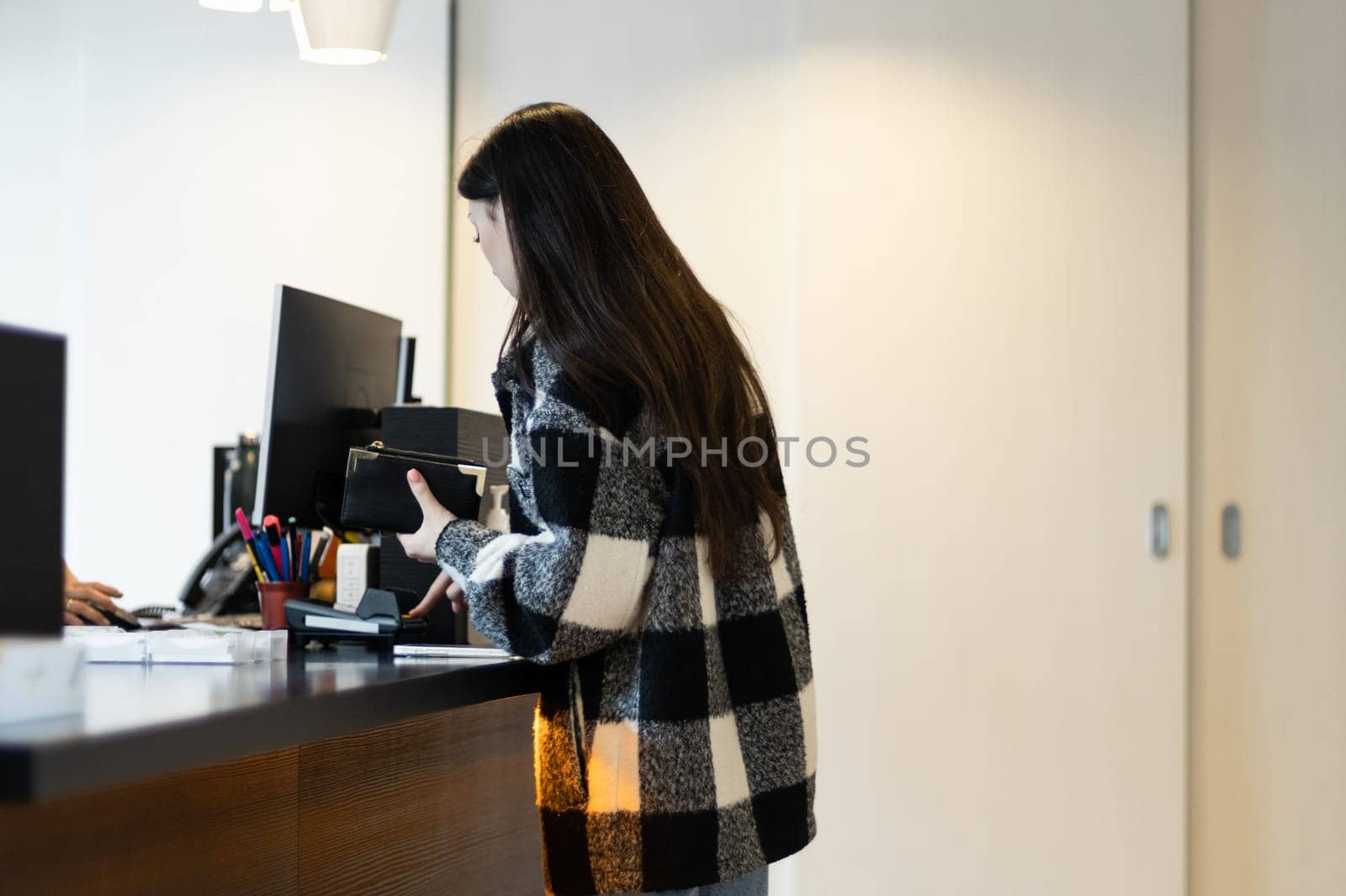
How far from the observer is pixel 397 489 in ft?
4.65

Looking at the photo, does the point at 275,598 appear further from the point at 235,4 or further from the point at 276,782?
the point at 235,4

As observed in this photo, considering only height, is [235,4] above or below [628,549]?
above

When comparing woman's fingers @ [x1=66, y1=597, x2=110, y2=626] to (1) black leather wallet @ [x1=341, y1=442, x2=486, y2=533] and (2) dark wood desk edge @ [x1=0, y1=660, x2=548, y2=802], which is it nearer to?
(1) black leather wallet @ [x1=341, y1=442, x2=486, y2=533]

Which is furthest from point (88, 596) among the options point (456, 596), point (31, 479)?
point (31, 479)

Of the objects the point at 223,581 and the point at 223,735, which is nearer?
the point at 223,735

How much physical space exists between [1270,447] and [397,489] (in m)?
2.06

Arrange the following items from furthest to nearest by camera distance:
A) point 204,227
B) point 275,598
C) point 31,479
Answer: point 204,227 < point 275,598 < point 31,479

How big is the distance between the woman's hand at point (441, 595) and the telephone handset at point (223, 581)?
2.58 ft

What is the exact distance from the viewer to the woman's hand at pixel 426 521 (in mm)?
1382

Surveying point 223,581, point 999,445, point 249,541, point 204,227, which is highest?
point 204,227

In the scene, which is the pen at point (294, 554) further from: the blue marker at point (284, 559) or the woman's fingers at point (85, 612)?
the woman's fingers at point (85, 612)

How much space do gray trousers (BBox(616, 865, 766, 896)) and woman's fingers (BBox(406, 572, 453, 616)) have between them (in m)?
0.44

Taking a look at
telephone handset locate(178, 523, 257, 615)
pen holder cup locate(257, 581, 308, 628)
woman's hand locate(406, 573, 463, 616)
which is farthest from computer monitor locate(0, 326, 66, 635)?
telephone handset locate(178, 523, 257, 615)

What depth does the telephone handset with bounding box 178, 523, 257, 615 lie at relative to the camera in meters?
2.31
